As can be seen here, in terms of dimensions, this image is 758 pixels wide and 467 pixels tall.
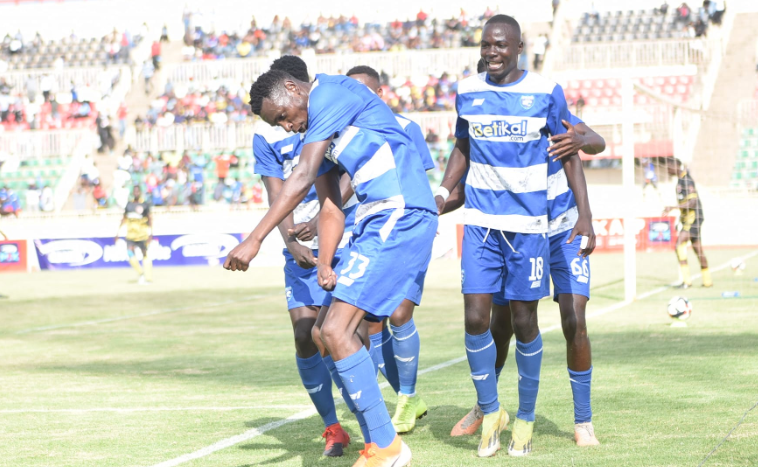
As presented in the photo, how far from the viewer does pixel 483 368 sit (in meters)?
5.90

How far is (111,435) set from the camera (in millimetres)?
6652

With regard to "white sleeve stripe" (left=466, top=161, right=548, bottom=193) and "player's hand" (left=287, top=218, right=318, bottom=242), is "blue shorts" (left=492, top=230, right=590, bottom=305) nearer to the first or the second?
"white sleeve stripe" (left=466, top=161, right=548, bottom=193)

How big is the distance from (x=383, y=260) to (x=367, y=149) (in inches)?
22.0

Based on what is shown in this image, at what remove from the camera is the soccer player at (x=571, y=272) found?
5891mm

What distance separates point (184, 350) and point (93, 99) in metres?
30.2

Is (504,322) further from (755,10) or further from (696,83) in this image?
(755,10)

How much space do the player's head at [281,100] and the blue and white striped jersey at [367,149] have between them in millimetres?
113

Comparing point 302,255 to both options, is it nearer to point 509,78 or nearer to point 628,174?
point 509,78

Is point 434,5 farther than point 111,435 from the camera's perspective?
Yes

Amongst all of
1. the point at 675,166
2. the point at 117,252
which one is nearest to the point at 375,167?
the point at 675,166

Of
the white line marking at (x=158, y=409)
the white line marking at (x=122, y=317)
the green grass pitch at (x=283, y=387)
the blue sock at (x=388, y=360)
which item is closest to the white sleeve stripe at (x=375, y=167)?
the green grass pitch at (x=283, y=387)

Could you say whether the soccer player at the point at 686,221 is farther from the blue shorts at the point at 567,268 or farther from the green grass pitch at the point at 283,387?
the blue shorts at the point at 567,268

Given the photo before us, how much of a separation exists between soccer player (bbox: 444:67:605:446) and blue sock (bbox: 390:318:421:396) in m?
0.50

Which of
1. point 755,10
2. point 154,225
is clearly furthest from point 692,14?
point 154,225
